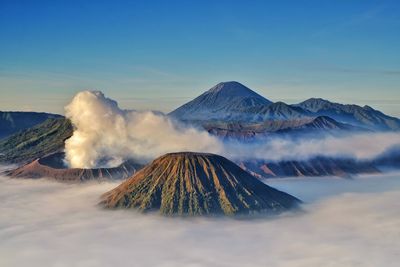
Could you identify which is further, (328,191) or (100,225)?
(328,191)

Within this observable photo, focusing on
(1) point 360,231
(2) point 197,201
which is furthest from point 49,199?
(1) point 360,231

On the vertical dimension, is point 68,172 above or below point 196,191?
below

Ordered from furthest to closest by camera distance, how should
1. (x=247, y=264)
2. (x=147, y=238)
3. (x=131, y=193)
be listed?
1. (x=131, y=193)
2. (x=147, y=238)
3. (x=247, y=264)

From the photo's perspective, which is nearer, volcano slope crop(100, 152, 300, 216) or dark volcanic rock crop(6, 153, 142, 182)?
volcano slope crop(100, 152, 300, 216)

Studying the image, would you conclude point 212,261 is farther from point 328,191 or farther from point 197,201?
point 328,191
